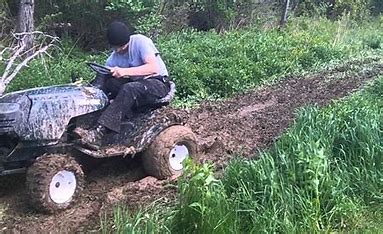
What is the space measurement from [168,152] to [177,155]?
7.7 inches

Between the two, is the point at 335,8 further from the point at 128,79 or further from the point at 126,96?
the point at 126,96

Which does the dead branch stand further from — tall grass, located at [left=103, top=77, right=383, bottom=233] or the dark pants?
tall grass, located at [left=103, top=77, right=383, bottom=233]

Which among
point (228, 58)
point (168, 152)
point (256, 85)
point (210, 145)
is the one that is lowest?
point (256, 85)

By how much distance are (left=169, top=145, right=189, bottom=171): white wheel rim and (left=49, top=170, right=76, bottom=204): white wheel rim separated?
3.36 feet

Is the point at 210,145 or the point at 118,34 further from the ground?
the point at 118,34

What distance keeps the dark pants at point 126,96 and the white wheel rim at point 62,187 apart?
23.5 inches

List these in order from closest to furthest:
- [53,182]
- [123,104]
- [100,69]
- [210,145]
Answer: [53,182]
[123,104]
[100,69]
[210,145]

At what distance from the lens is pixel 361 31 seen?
715 inches

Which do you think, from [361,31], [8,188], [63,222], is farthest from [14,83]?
[361,31]

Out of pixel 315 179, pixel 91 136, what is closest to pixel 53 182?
pixel 91 136

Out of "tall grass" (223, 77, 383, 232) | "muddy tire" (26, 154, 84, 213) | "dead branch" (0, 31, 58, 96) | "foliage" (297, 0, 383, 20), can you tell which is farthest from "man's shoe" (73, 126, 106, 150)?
"foliage" (297, 0, 383, 20)

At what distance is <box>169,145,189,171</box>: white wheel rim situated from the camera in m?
5.82

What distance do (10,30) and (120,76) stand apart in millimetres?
6001

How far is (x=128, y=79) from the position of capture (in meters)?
5.77
